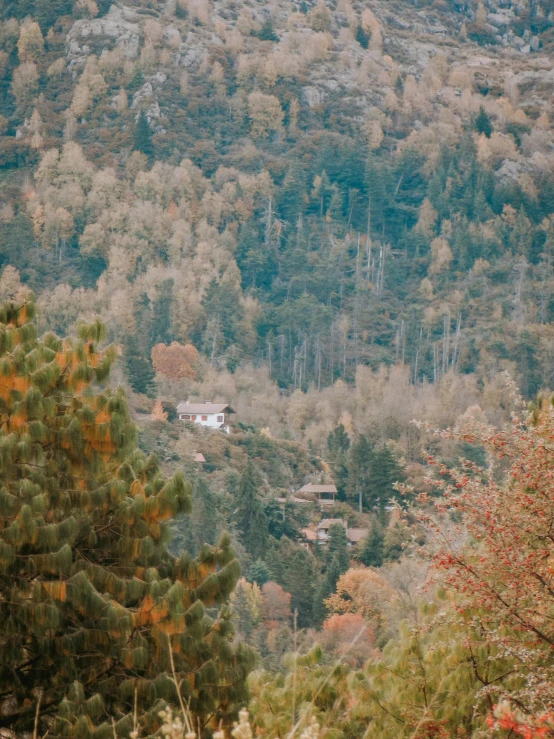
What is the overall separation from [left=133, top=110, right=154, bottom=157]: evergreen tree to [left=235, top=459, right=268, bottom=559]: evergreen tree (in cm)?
9413

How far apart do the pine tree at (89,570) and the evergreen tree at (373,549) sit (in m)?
43.6

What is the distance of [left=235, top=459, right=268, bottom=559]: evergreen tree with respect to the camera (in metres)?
56.6

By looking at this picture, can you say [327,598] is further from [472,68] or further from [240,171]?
[472,68]

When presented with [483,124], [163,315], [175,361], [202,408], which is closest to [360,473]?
[202,408]

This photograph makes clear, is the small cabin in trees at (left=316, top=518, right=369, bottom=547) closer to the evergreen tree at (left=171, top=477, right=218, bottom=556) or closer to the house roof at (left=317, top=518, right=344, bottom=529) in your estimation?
the house roof at (left=317, top=518, right=344, bottom=529)

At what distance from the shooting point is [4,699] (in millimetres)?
11133

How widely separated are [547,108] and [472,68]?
17.2m

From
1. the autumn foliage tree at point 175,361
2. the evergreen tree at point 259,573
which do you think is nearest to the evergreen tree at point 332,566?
the evergreen tree at point 259,573

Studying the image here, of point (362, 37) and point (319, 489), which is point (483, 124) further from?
point (319, 489)

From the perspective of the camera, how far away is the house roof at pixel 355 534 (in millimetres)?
59438

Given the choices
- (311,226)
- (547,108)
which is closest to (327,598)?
(311,226)

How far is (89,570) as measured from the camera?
11.6m

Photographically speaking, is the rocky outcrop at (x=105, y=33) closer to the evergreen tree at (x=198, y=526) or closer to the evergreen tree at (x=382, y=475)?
the evergreen tree at (x=382, y=475)

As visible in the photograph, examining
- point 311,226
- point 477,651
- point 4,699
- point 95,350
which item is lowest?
point 311,226
